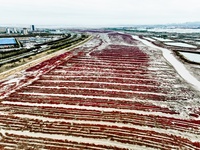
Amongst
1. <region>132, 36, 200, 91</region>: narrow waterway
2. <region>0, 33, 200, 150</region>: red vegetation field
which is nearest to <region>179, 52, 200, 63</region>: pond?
<region>132, 36, 200, 91</region>: narrow waterway

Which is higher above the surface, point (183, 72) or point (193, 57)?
point (193, 57)

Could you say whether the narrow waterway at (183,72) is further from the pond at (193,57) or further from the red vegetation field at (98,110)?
the pond at (193,57)

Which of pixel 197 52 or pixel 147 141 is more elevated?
pixel 197 52

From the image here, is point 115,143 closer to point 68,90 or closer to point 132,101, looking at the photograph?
point 132,101

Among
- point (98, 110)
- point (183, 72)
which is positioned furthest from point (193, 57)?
point (98, 110)

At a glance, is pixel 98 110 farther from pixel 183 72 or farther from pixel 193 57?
pixel 193 57

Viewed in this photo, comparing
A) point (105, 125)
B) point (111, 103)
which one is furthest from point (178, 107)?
point (105, 125)

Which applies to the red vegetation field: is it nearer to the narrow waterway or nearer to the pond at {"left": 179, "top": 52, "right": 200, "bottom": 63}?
the narrow waterway

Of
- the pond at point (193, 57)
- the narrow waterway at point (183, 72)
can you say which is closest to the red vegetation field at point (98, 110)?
the narrow waterway at point (183, 72)
